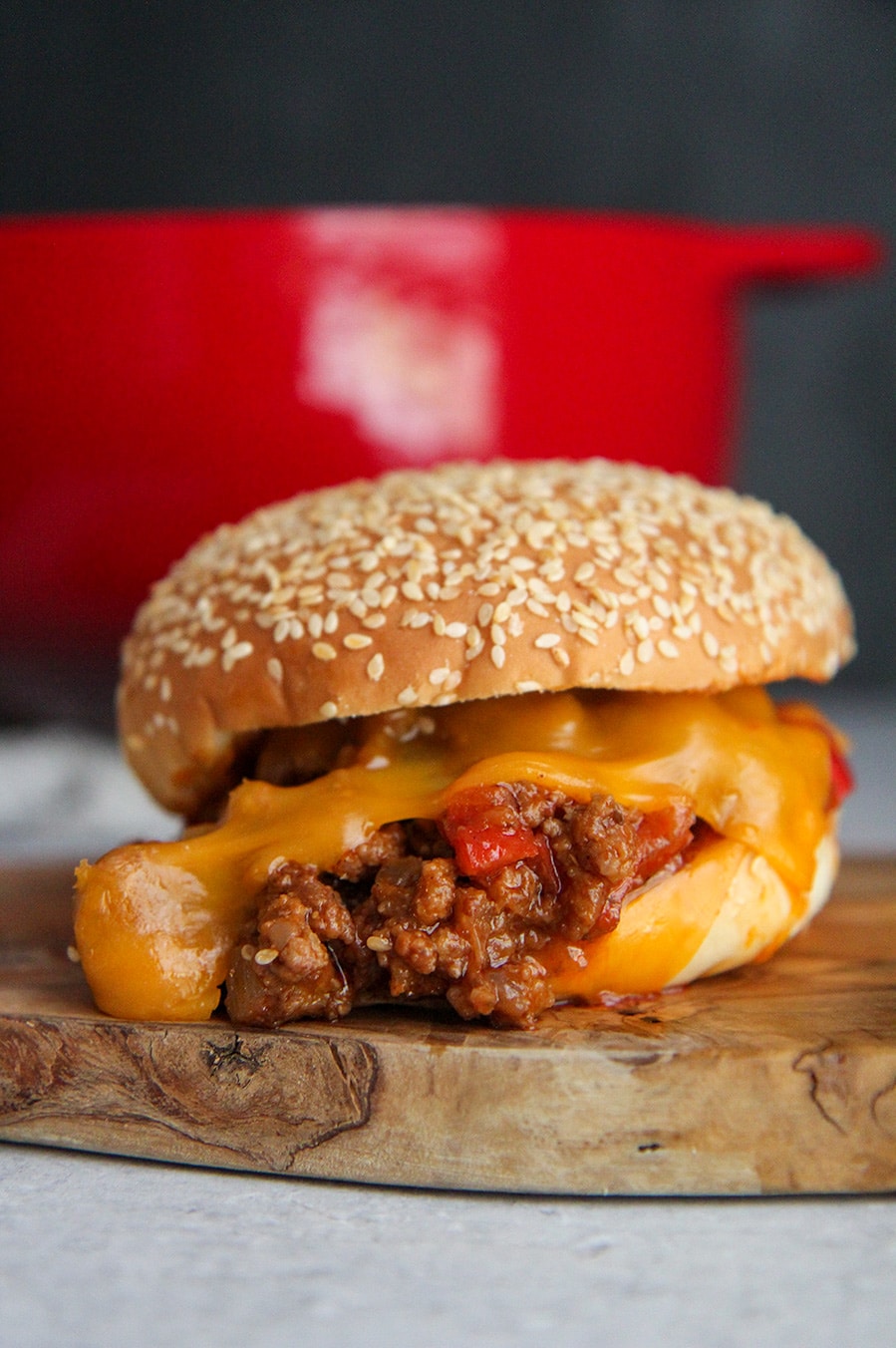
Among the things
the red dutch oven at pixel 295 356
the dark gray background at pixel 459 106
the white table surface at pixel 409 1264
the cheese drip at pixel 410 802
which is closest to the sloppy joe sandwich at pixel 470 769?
the cheese drip at pixel 410 802

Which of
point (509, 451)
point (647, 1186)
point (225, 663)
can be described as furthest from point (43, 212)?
point (647, 1186)

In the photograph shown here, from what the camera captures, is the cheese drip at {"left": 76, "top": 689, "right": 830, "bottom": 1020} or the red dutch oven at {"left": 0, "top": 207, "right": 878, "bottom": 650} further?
the red dutch oven at {"left": 0, "top": 207, "right": 878, "bottom": 650}

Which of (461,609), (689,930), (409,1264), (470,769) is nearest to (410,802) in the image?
(470,769)

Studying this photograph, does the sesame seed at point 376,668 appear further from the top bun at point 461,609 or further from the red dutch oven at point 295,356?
the red dutch oven at point 295,356

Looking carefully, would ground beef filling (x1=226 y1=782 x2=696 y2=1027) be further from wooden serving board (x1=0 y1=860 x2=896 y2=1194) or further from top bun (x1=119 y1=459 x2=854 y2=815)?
top bun (x1=119 y1=459 x2=854 y2=815)

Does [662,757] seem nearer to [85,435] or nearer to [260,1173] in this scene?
[260,1173]

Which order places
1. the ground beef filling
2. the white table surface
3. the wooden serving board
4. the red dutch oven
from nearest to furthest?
the white table surface < the wooden serving board < the ground beef filling < the red dutch oven

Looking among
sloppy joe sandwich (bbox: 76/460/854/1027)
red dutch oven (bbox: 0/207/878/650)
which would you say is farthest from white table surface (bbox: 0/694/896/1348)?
red dutch oven (bbox: 0/207/878/650)
